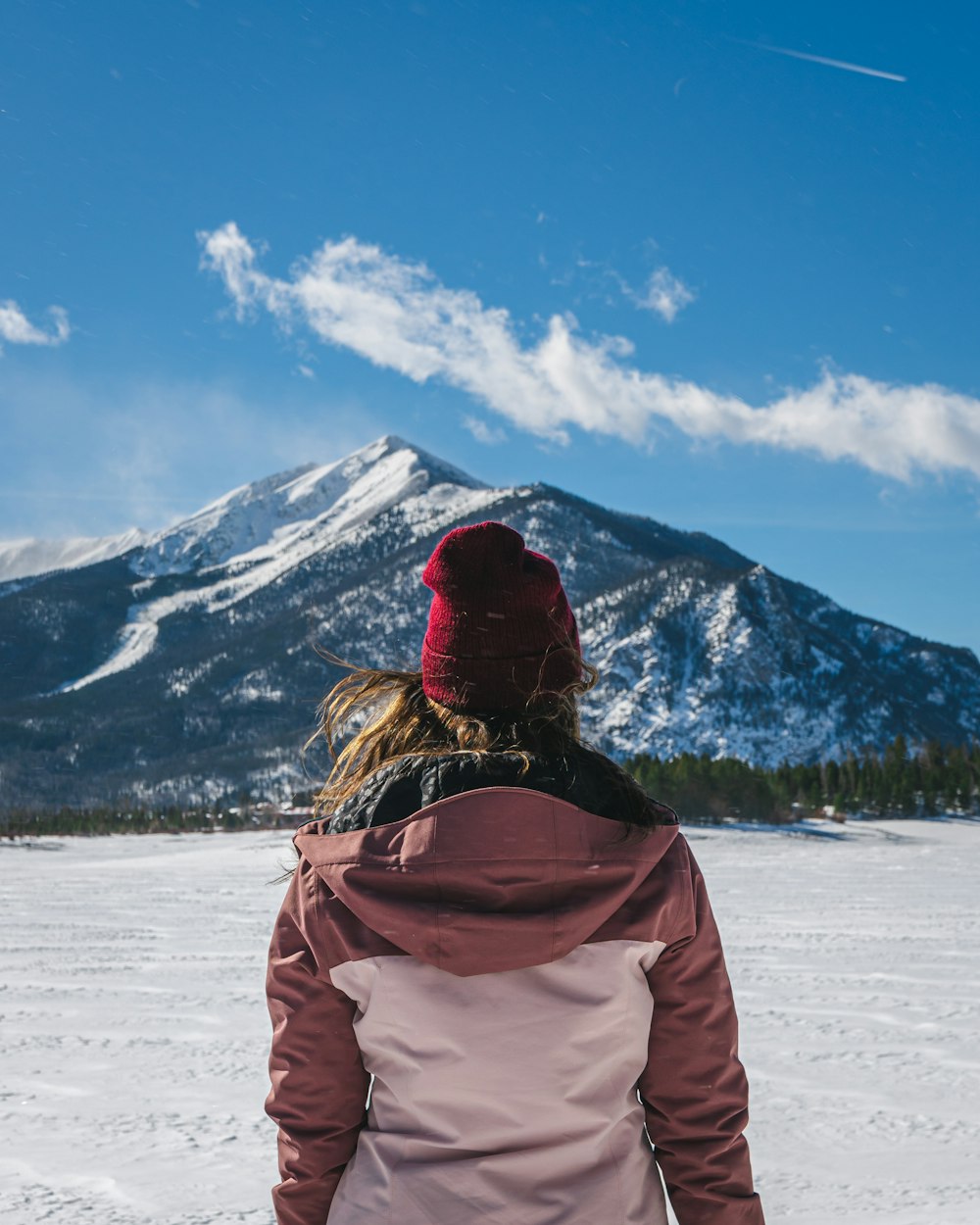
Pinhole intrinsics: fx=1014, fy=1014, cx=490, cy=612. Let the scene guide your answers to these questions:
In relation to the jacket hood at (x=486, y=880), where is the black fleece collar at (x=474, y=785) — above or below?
above

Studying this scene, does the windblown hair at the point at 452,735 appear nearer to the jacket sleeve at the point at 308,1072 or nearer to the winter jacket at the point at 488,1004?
the winter jacket at the point at 488,1004

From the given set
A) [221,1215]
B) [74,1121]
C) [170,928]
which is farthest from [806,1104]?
[170,928]

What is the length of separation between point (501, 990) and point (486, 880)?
22 centimetres

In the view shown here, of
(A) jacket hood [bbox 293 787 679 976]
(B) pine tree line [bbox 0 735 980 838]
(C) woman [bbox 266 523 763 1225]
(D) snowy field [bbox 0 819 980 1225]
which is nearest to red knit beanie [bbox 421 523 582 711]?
(C) woman [bbox 266 523 763 1225]

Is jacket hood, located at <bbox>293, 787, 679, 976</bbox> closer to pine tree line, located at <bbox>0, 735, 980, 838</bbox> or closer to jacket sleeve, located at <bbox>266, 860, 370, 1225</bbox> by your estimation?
jacket sleeve, located at <bbox>266, 860, 370, 1225</bbox>

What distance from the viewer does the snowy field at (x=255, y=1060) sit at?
456 centimetres

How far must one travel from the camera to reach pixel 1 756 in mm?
183125

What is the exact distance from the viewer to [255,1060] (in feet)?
22.0

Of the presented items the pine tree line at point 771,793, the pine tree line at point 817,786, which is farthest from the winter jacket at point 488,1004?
the pine tree line at point 817,786

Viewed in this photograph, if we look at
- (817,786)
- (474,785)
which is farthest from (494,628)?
(817,786)

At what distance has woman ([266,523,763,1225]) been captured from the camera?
1.54 metres

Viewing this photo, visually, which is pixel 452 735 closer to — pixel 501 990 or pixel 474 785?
pixel 474 785

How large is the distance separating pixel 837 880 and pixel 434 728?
66.0ft

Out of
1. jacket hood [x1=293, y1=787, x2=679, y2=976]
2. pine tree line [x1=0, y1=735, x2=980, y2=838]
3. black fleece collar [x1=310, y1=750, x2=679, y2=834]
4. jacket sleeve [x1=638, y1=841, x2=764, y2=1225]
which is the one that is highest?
black fleece collar [x1=310, y1=750, x2=679, y2=834]
